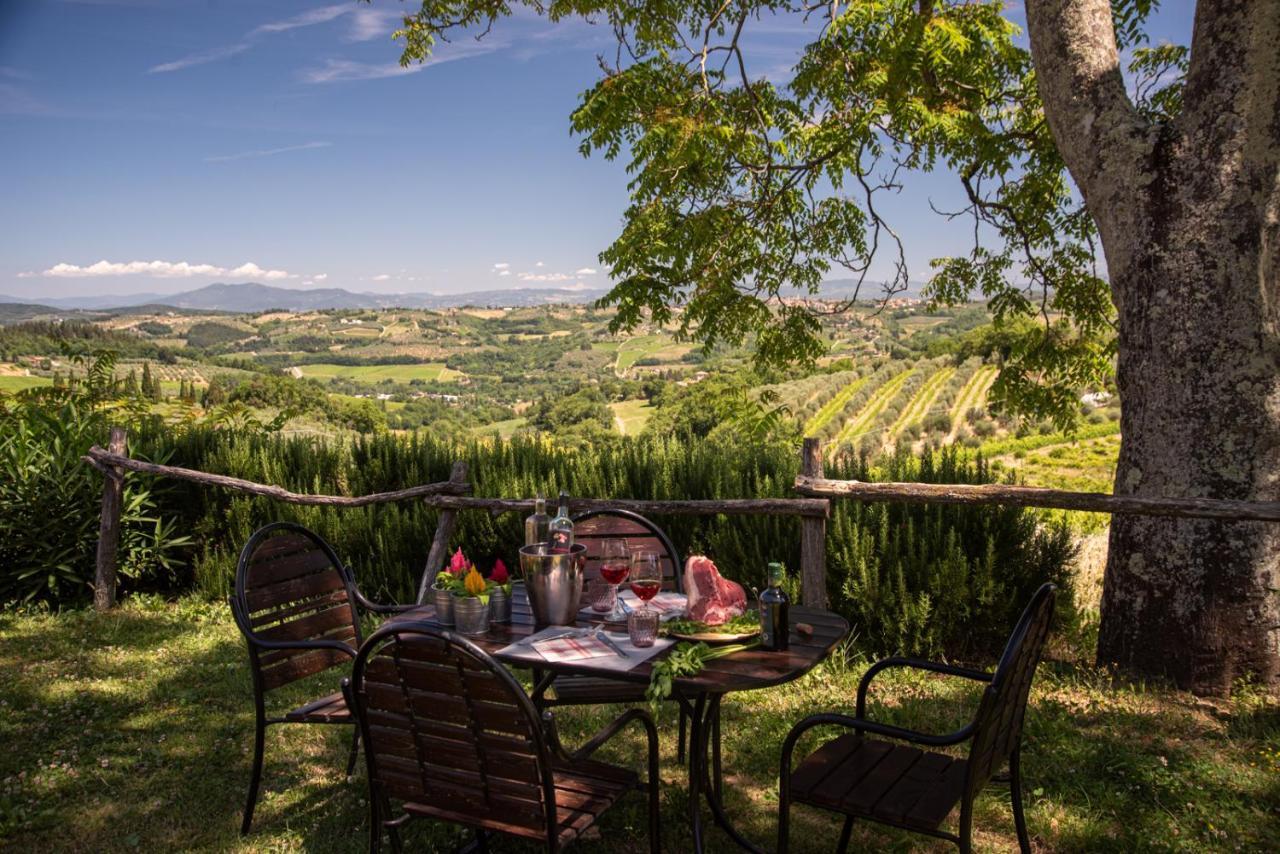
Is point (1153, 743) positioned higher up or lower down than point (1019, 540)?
lower down

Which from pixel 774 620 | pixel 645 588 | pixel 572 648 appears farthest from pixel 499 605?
pixel 774 620

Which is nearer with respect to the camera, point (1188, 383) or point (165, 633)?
point (1188, 383)

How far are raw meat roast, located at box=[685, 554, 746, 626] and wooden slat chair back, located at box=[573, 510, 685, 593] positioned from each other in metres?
0.71

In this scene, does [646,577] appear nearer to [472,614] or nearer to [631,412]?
[472,614]

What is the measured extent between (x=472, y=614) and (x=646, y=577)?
56 cm

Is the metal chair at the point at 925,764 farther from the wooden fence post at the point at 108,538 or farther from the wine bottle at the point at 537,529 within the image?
the wooden fence post at the point at 108,538

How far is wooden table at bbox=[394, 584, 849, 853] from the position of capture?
2.18 metres

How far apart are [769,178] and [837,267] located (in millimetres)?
1354

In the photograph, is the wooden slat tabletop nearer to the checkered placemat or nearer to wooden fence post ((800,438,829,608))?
the checkered placemat

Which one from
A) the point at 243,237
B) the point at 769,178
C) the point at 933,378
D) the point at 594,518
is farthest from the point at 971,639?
the point at 243,237

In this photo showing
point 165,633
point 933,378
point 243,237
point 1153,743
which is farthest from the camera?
point 243,237

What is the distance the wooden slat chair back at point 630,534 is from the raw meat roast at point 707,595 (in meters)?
0.71

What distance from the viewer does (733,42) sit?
7.30 m

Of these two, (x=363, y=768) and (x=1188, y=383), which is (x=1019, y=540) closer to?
(x=1188, y=383)
